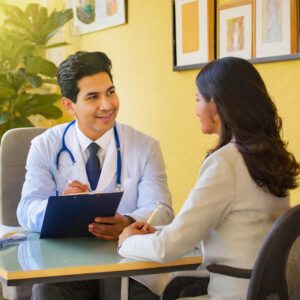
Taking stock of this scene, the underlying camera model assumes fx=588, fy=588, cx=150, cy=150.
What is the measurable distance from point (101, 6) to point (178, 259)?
2547 mm

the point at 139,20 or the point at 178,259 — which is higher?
the point at 139,20

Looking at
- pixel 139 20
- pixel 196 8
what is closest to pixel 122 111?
pixel 139 20

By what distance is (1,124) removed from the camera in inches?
150

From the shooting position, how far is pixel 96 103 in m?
2.20

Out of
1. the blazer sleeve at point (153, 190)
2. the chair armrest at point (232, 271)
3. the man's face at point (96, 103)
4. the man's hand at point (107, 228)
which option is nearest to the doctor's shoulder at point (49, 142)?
the man's face at point (96, 103)

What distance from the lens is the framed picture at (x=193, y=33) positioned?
291cm

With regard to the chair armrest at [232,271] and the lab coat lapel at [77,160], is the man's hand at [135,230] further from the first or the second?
the lab coat lapel at [77,160]

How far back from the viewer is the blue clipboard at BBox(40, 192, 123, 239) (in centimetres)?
167

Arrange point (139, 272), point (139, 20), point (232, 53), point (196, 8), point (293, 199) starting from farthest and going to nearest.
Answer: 1. point (139, 20)
2. point (196, 8)
3. point (232, 53)
4. point (293, 199)
5. point (139, 272)

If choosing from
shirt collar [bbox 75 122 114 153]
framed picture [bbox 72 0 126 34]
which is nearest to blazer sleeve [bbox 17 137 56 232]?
shirt collar [bbox 75 122 114 153]

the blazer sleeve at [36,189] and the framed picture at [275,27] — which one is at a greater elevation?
the framed picture at [275,27]

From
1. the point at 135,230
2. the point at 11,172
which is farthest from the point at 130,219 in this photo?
the point at 11,172

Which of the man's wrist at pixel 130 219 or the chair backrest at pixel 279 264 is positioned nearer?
the chair backrest at pixel 279 264

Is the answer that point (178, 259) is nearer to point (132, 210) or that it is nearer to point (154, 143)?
point (132, 210)
